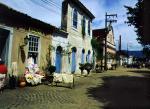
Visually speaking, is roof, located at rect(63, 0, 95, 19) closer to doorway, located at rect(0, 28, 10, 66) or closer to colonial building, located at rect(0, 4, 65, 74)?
colonial building, located at rect(0, 4, 65, 74)

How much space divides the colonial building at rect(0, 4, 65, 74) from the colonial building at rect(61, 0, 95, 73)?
4243 millimetres

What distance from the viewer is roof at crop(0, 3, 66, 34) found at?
1151 centimetres

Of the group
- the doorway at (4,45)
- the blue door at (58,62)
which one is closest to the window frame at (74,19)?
the blue door at (58,62)

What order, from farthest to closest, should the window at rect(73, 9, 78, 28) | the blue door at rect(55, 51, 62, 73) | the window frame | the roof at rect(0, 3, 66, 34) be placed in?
1. the window at rect(73, 9, 78, 28)
2. the window frame
3. the blue door at rect(55, 51, 62, 73)
4. the roof at rect(0, 3, 66, 34)

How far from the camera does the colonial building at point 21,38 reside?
39.1ft

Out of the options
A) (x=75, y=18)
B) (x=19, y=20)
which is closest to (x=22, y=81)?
(x=19, y=20)

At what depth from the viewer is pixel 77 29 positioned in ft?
73.5

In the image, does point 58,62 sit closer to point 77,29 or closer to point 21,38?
point 77,29

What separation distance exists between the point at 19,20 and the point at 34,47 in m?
2.37

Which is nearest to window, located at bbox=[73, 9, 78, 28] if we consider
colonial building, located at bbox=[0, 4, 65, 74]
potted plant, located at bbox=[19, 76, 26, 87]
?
colonial building, located at bbox=[0, 4, 65, 74]

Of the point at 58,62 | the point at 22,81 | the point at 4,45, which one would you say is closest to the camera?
the point at 4,45

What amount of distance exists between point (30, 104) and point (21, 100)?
2.40 ft

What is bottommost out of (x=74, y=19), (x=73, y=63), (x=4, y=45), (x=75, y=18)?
(x=73, y=63)

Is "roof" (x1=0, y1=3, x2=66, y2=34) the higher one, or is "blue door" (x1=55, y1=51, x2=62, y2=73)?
"roof" (x1=0, y1=3, x2=66, y2=34)
